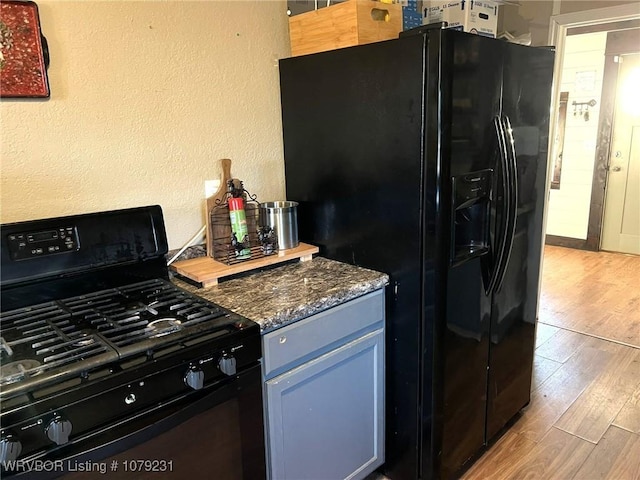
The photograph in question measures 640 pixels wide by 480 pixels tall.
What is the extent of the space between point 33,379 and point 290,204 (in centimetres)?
116

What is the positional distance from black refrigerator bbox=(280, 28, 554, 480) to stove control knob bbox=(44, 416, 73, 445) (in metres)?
1.13

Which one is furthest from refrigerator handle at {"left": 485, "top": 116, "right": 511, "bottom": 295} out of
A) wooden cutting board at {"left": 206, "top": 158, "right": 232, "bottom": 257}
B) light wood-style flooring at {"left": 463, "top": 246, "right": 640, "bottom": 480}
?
wooden cutting board at {"left": 206, "top": 158, "right": 232, "bottom": 257}

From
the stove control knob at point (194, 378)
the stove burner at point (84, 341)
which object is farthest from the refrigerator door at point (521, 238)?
the stove burner at point (84, 341)

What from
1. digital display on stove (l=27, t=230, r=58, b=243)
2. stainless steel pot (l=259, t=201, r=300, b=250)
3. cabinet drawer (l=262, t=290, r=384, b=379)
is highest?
digital display on stove (l=27, t=230, r=58, b=243)

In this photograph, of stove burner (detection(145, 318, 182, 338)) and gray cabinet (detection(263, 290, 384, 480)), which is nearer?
stove burner (detection(145, 318, 182, 338))

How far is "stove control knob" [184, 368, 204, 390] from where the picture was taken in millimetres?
1189

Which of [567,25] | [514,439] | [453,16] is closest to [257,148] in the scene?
[453,16]

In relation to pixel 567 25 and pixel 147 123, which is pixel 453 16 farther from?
pixel 147 123

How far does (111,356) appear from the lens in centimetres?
111

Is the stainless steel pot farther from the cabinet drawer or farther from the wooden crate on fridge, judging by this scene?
the wooden crate on fridge

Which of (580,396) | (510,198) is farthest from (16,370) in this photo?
(580,396)

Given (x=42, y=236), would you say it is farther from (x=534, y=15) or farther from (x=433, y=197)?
(x=534, y=15)

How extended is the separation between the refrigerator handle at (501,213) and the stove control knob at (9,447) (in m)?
1.56

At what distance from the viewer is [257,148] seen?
206cm
